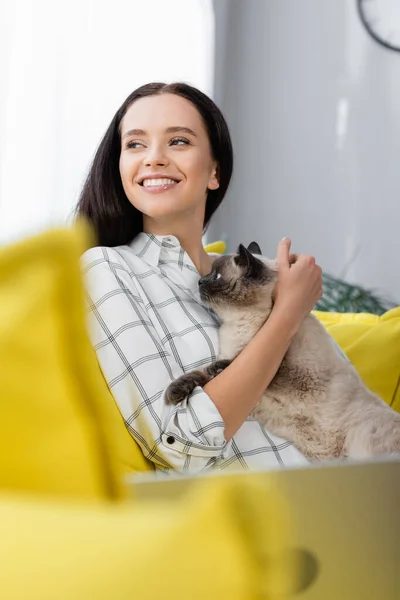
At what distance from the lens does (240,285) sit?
4.32 ft

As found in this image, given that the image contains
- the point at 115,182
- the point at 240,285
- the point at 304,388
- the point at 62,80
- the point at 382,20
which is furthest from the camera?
the point at 382,20

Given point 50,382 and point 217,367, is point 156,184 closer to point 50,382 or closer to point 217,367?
point 217,367

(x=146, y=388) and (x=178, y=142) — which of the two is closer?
(x=146, y=388)

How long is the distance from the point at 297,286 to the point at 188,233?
261 mm

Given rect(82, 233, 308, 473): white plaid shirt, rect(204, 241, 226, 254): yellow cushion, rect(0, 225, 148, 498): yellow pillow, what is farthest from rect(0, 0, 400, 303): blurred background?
rect(0, 225, 148, 498): yellow pillow

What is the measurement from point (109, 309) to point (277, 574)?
0.93m

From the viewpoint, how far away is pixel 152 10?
308 cm

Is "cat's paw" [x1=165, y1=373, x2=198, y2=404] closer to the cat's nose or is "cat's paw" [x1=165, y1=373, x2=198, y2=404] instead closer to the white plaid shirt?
the white plaid shirt

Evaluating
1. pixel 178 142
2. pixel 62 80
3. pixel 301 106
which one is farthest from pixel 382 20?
pixel 178 142

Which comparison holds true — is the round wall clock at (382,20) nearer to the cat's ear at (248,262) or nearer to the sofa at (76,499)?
the cat's ear at (248,262)

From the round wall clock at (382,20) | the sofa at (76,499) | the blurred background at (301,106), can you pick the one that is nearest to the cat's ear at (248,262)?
the sofa at (76,499)

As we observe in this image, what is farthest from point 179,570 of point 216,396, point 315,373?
point 315,373

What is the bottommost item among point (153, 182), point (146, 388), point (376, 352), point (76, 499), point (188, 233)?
point (376, 352)

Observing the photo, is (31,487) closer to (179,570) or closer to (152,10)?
(179,570)
